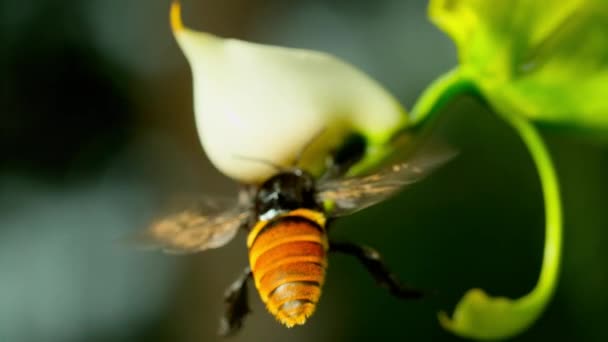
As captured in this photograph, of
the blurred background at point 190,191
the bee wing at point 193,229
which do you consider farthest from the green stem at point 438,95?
the blurred background at point 190,191

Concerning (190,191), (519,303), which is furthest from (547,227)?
(190,191)

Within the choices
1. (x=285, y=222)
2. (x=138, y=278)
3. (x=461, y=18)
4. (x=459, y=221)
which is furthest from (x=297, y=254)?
(x=138, y=278)

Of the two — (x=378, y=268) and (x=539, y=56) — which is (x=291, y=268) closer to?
(x=378, y=268)

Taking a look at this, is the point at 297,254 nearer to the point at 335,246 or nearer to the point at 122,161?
the point at 335,246

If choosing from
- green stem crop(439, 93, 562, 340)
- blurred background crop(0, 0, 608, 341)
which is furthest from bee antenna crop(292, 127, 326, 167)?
blurred background crop(0, 0, 608, 341)

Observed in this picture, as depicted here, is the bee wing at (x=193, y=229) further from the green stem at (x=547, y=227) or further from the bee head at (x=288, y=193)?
the green stem at (x=547, y=227)
